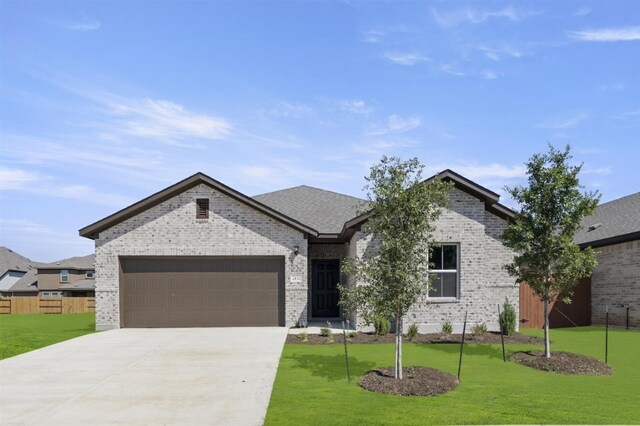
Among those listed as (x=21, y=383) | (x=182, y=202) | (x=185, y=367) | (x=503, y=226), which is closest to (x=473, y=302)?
(x=503, y=226)

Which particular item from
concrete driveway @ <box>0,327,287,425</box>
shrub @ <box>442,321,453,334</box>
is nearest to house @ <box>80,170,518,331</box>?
concrete driveway @ <box>0,327,287,425</box>

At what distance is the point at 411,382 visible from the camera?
808 cm

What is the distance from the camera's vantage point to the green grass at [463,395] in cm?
644

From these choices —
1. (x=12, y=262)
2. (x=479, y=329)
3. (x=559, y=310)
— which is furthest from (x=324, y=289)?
(x=12, y=262)

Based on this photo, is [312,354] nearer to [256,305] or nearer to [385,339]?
[385,339]

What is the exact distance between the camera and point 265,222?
52.1 ft

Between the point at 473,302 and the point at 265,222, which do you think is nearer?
the point at 473,302

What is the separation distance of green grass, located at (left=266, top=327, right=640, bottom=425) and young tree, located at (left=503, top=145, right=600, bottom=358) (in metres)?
1.93

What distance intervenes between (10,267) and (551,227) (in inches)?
2540

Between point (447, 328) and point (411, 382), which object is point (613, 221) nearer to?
point (447, 328)

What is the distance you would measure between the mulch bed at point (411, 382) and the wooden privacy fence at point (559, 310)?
9684 mm

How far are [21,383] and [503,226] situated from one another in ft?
47.7

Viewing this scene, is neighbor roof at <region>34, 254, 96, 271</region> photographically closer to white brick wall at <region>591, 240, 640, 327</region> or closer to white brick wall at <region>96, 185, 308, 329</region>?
white brick wall at <region>96, 185, 308, 329</region>

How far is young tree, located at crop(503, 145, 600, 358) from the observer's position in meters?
10.3
